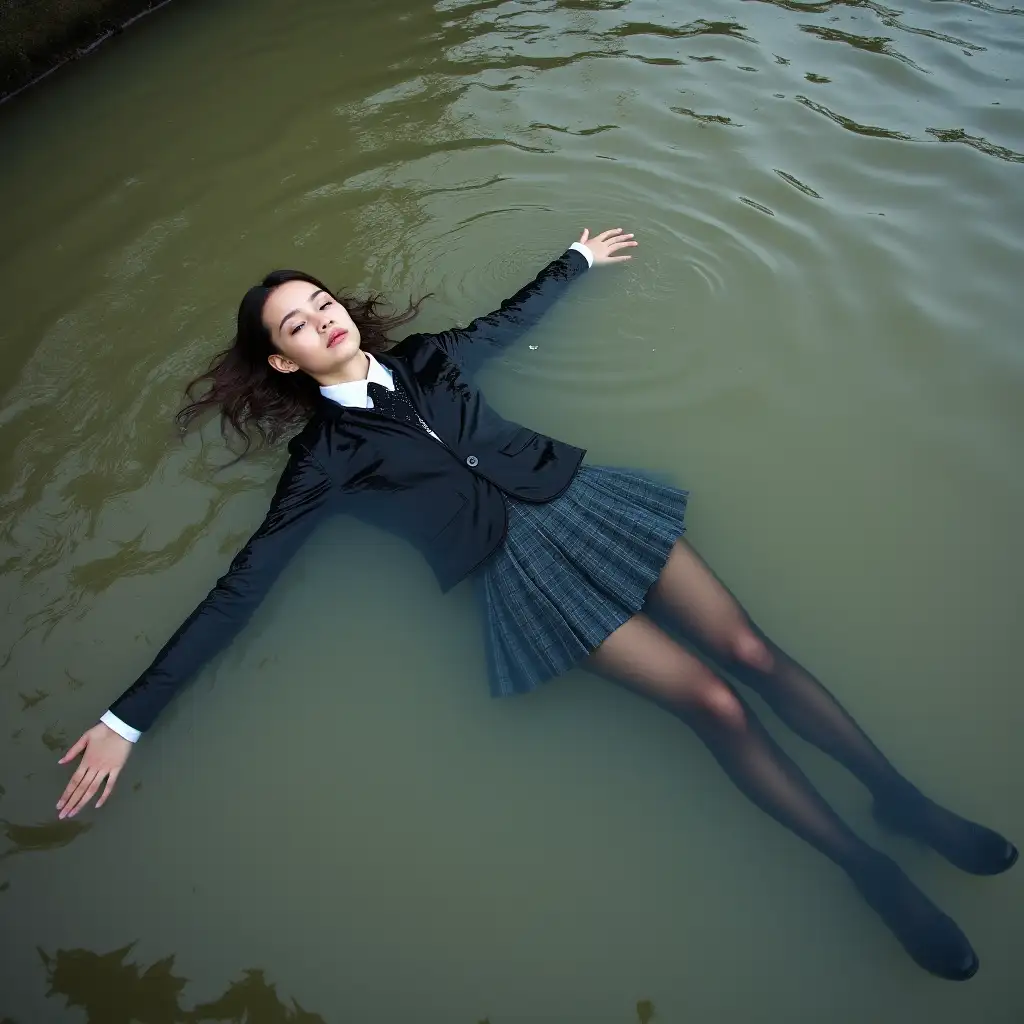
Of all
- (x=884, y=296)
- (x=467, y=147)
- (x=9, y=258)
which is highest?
(x=9, y=258)

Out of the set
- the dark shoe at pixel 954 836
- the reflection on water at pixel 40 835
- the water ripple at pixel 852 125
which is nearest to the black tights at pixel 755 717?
the dark shoe at pixel 954 836

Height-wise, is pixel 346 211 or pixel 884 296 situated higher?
pixel 346 211

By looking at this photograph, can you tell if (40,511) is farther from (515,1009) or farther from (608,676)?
(515,1009)

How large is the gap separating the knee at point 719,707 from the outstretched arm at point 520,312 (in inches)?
63.3

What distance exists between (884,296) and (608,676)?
2340 mm

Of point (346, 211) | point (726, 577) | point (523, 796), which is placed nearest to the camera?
point (523, 796)

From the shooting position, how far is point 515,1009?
91.7 inches

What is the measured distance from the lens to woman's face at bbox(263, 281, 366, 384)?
280 centimetres

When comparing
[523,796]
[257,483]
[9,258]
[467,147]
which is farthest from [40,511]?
[467,147]

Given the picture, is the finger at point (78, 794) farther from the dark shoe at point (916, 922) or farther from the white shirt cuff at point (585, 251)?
the white shirt cuff at point (585, 251)

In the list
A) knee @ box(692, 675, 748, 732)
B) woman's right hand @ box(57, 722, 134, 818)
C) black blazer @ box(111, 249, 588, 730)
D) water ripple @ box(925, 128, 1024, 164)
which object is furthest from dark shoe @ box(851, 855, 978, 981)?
water ripple @ box(925, 128, 1024, 164)

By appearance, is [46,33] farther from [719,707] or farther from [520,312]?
[719,707]

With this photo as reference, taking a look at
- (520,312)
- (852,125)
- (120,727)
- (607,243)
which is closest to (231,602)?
(120,727)

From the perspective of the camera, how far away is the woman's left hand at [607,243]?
3.83 m
